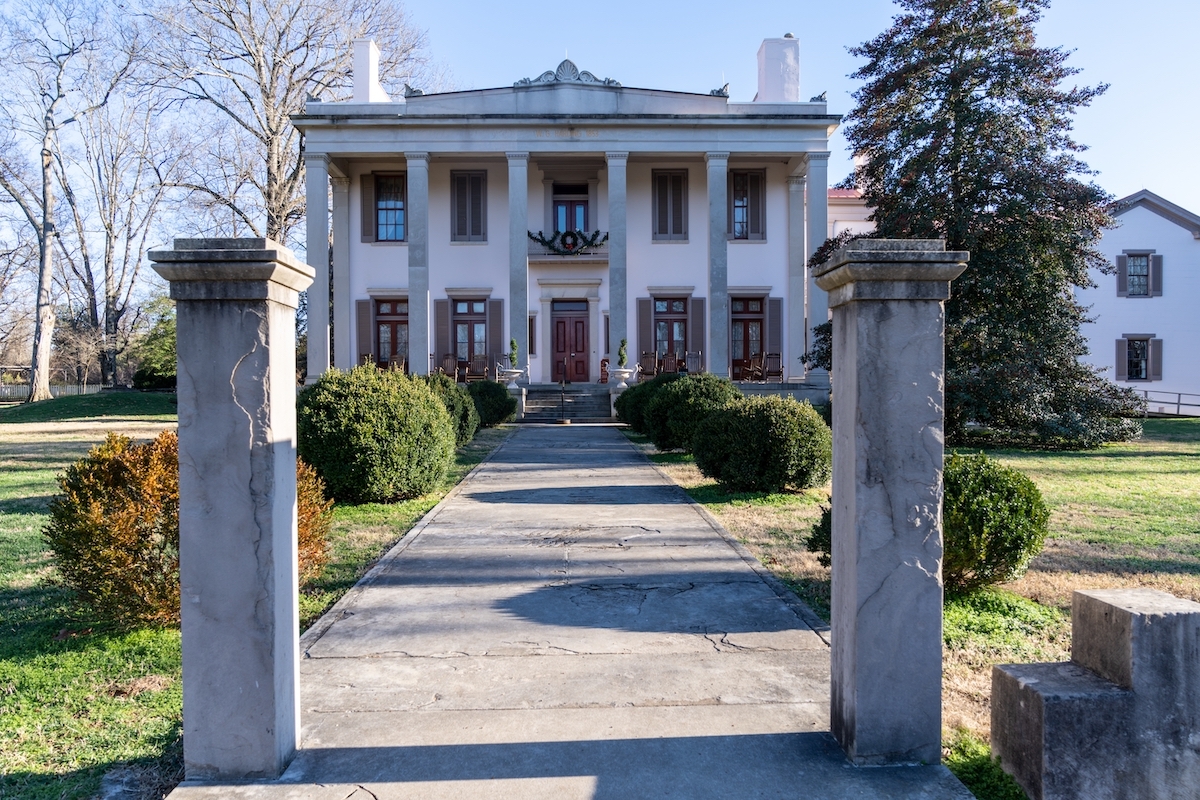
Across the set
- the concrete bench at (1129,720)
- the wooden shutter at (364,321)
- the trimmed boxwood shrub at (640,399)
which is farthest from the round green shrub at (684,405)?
the wooden shutter at (364,321)

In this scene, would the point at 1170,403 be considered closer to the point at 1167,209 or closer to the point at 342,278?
the point at 1167,209

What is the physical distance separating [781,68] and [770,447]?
21.3 metres

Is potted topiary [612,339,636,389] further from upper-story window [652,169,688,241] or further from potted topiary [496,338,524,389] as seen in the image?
upper-story window [652,169,688,241]

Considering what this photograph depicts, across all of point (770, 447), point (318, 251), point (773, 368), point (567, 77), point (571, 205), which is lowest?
point (770, 447)

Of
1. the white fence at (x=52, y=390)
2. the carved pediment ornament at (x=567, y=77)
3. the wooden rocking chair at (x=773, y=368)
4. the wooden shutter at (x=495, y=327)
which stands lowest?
the white fence at (x=52, y=390)

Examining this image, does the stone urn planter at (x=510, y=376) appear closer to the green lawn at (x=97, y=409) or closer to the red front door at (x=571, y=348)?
the red front door at (x=571, y=348)

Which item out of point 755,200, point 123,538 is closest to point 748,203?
point 755,200

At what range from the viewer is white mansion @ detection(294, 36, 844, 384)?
84.0ft

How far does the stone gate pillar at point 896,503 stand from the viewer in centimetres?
293

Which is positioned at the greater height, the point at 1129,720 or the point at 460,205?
the point at 460,205

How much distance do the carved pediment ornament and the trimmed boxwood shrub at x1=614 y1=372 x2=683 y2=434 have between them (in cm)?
1172

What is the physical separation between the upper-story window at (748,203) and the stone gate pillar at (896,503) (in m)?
25.6

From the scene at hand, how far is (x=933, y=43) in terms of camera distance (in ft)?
56.3

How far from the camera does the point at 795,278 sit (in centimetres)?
2719
